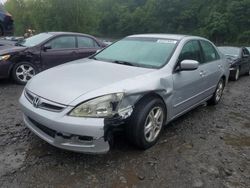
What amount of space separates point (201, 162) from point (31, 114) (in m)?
2.19

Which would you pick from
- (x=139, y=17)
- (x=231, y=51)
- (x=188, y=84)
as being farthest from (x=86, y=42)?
(x=139, y=17)

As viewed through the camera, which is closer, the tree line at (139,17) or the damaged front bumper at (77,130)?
the damaged front bumper at (77,130)

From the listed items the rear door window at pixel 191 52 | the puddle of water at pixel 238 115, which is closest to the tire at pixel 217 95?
the puddle of water at pixel 238 115

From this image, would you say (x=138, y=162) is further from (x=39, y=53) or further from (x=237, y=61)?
(x=237, y=61)

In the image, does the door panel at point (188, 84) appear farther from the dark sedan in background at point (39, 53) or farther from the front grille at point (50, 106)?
the dark sedan in background at point (39, 53)

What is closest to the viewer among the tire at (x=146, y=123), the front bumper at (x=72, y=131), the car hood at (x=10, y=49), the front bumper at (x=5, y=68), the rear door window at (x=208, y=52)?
the front bumper at (x=72, y=131)

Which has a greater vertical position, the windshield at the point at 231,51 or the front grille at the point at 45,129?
the front grille at the point at 45,129

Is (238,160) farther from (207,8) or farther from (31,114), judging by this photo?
(207,8)

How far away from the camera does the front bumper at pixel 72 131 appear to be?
2.91 m

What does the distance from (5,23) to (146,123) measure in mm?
10359

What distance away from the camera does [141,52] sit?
4355 millimetres

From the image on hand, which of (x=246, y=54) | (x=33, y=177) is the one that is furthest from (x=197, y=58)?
(x=246, y=54)

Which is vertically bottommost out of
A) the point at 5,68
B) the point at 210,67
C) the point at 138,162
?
the point at 138,162

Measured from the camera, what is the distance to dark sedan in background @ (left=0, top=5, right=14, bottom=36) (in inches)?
454
